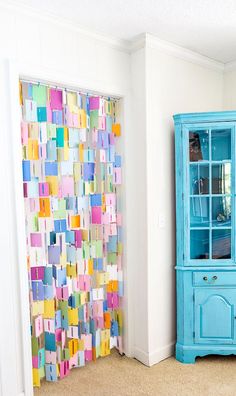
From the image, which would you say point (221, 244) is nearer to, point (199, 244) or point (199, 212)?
point (199, 244)

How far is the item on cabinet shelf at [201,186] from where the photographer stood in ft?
8.48

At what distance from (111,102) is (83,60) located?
16.2 inches

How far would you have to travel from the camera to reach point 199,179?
2605 millimetres

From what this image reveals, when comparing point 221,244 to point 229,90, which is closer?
point 221,244

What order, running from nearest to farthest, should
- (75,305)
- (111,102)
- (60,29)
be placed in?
(60,29) < (75,305) < (111,102)

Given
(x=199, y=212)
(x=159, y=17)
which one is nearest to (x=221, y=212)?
(x=199, y=212)

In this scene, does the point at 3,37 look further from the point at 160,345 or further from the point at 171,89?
the point at 160,345

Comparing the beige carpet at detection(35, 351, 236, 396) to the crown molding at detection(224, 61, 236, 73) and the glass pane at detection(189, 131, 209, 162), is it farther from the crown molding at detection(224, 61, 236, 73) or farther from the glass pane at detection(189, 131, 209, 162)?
the crown molding at detection(224, 61, 236, 73)

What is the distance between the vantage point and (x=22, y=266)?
205cm

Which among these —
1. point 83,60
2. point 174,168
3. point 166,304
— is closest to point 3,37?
A: point 83,60

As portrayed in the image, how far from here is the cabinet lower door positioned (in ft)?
8.40

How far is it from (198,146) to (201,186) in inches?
12.7

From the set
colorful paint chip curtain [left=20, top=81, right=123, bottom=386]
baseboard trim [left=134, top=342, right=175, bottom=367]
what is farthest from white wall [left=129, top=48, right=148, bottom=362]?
colorful paint chip curtain [left=20, top=81, right=123, bottom=386]

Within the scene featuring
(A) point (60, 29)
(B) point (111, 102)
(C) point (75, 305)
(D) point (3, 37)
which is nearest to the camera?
(D) point (3, 37)
